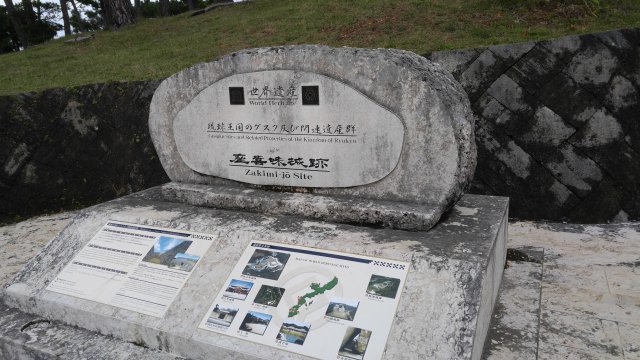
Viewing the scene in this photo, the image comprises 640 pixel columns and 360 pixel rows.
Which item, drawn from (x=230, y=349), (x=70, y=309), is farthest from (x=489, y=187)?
(x=70, y=309)

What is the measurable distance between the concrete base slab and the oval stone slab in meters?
0.32

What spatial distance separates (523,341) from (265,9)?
8.56 meters

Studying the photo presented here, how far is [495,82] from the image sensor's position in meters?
4.27

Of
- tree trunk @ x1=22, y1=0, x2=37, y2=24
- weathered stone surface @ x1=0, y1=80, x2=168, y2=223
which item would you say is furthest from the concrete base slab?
tree trunk @ x1=22, y1=0, x2=37, y2=24

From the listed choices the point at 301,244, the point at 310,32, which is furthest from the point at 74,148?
the point at 301,244

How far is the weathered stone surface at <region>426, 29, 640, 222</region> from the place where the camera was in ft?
13.1

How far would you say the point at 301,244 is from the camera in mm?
2572

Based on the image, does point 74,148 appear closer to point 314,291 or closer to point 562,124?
point 314,291

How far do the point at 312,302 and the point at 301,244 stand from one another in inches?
14.4

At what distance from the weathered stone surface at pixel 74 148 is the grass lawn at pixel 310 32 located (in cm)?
50

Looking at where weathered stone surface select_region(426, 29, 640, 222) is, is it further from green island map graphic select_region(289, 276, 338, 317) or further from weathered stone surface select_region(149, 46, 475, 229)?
green island map graphic select_region(289, 276, 338, 317)

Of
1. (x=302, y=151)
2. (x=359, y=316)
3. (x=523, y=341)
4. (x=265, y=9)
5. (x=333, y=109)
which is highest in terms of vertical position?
(x=265, y=9)

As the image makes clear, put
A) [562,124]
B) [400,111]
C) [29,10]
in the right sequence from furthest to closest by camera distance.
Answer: [29,10] < [562,124] < [400,111]

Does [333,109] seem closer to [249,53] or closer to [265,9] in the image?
[249,53]
